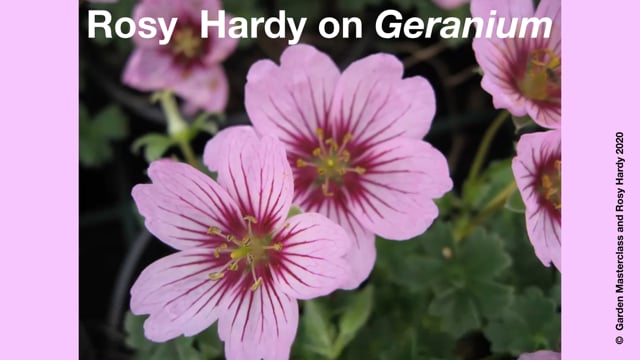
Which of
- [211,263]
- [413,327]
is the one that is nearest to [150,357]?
[211,263]

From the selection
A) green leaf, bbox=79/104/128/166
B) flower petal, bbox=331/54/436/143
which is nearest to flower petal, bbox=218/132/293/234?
flower petal, bbox=331/54/436/143

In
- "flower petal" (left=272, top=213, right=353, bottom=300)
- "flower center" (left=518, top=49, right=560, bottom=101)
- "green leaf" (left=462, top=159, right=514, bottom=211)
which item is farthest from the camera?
"green leaf" (left=462, top=159, right=514, bottom=211)

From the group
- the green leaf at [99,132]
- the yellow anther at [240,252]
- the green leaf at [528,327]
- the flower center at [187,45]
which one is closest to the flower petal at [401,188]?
the yellow anther at [240,252]

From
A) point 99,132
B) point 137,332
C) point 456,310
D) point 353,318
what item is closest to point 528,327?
point 456,310

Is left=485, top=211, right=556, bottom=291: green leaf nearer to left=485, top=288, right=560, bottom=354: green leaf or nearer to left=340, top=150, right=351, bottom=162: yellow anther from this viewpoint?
left=485, top=288, right=560, bottom=354: green leaf

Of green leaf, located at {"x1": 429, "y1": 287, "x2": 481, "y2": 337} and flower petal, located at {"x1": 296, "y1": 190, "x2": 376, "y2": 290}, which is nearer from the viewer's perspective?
flower petal, located at {"x1": 296, "y1": 190, "x2": 376, "y2": 290}

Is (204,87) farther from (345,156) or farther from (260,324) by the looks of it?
(260,324)

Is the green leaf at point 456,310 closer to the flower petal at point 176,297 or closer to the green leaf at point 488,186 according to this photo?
the green leaf at point 488,186

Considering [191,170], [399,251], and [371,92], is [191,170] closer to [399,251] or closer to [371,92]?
[371,92]
